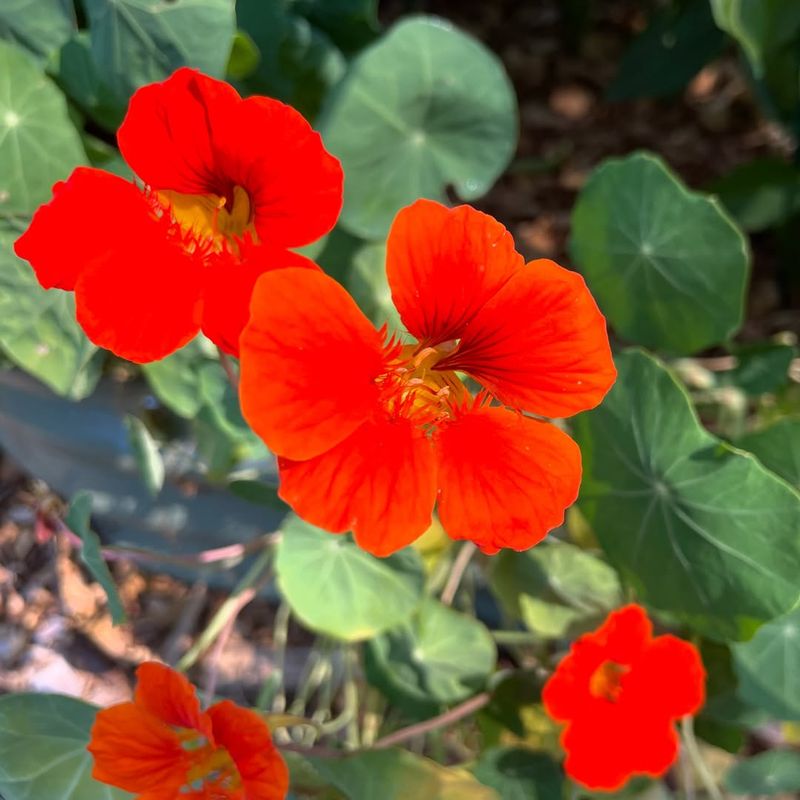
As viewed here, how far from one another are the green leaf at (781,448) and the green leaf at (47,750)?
704mm

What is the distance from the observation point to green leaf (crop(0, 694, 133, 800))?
2.77 ft

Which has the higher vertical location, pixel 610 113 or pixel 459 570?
pixel 610 113

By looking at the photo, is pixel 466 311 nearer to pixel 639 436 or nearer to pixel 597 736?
pixel 639 436

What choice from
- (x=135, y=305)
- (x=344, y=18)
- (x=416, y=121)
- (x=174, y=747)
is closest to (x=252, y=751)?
(x=174, y=747)

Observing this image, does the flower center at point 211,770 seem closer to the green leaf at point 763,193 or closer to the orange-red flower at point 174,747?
the orange-red flower at point 174,747

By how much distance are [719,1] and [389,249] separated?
0.77m

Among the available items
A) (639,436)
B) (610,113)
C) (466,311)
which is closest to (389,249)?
(466,311)

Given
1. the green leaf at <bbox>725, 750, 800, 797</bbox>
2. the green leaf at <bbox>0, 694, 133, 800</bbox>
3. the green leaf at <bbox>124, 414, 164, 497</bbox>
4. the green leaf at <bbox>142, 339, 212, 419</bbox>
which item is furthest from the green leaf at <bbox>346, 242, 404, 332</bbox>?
the green leaf at <bbox>725, 750, 800, 797</bbox>

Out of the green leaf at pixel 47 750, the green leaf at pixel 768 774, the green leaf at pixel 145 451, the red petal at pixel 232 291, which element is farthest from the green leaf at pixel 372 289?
the green leaf at pixel 768 774

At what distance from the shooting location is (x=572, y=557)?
3.36 feet

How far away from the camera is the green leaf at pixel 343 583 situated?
1.01m

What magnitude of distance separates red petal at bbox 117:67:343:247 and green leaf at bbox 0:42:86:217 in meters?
0.34

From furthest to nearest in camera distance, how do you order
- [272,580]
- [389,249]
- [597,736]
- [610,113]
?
[610,113], [272,580], [597,736], [389,249]

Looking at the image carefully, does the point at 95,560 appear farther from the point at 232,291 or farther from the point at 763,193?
the point at 763,193
